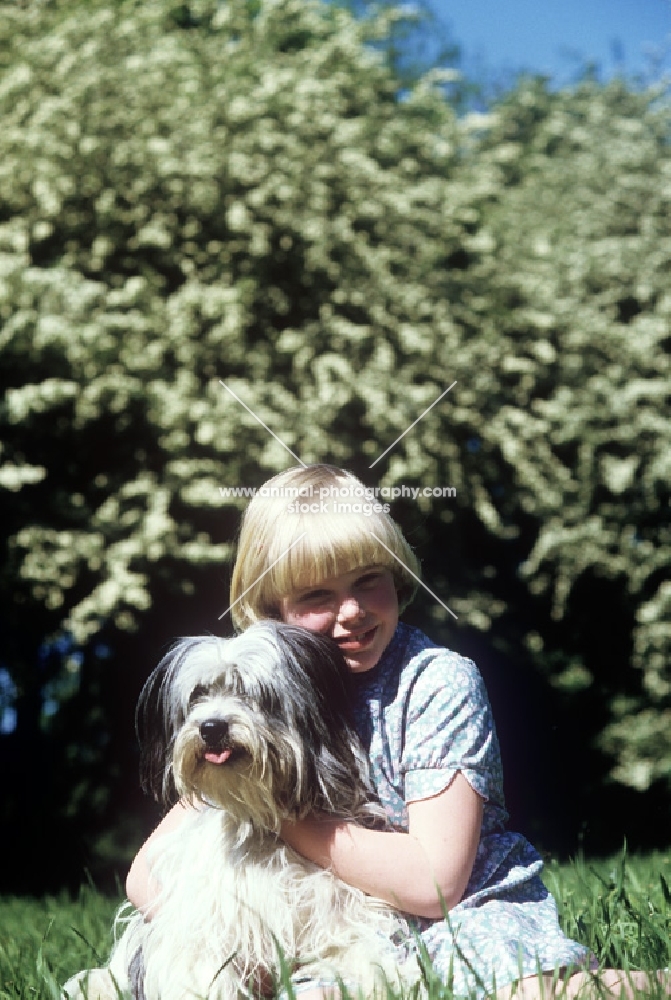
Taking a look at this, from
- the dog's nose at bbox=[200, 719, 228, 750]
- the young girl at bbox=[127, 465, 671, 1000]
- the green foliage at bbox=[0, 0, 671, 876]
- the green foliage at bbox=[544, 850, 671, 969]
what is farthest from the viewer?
the green foliage at bbox=[0, 0, 671, 876]

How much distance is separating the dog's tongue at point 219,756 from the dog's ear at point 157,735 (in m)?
0.18

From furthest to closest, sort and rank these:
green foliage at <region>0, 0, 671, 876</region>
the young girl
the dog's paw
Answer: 1. green foliage at <region>0, 0, 671, 876</region>
2. the dog's paw
3. the young girl

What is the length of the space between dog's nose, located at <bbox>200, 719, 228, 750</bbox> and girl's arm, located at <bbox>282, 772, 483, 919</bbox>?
0.28 metres

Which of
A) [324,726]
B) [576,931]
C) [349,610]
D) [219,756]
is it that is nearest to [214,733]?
[219,756]

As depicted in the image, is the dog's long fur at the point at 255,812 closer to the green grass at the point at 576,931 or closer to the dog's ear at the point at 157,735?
the dog's ear at the point at 157,735

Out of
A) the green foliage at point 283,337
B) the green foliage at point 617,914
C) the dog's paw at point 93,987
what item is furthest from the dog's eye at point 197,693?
the green foliage at point 283,337

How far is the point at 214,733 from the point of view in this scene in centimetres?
198

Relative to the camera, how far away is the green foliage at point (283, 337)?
6941 millimetres

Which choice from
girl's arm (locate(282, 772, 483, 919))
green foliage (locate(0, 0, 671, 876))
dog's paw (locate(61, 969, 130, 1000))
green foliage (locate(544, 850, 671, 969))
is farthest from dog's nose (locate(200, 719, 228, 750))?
green foliage (locate(0, 0, 671, 876))

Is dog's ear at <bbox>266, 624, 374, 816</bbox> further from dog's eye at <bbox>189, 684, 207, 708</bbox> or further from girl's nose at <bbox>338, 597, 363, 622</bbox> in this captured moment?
dog's eye at <bbox>189, 684, 207, 708</bbox>

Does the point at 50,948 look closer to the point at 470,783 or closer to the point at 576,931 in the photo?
the point at 576,931

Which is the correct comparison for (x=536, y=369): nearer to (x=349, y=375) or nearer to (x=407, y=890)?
(x=349, y=375)

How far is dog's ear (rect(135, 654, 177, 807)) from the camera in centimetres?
219

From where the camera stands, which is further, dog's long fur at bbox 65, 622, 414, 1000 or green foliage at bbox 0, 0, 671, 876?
green foliage at bbox 0, 0, 671, 876
